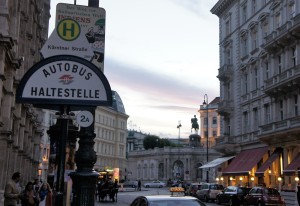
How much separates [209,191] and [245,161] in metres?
5.74

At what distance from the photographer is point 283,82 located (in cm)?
3766

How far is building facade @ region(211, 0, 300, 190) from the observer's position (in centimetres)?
3756

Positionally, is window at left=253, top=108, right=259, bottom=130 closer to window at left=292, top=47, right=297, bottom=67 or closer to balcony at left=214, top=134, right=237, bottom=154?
balcony at left=214, top=134, right=237, bottom=154

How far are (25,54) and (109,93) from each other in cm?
2866

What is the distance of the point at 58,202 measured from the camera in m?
7.12

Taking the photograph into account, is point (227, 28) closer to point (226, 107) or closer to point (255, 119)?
point (226, 107)

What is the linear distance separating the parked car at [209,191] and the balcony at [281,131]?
18.9 ft

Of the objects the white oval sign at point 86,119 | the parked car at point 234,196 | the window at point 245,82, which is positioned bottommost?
the parked car at point 234,196

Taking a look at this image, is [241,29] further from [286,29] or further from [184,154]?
[184,154]

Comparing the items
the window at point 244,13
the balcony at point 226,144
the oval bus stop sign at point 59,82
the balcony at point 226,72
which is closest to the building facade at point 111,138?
the balcony at point 226,72

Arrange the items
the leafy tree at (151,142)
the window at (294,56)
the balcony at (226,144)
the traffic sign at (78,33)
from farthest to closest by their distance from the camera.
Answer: the leafy tree at (151,142) < the balcony at (226,144) < the window at (294,56) < the traffic sign at (78,33)

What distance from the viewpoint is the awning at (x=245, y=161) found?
139ft

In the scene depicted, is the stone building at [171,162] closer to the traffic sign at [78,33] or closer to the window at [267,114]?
the window at [267,114]

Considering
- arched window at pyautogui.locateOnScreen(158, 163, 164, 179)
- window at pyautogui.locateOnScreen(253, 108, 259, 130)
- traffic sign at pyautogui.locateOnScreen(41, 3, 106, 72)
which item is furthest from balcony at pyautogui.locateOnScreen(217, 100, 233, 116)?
arched window at pyautogui.locateOnScreen(158, 163, 164, 179)
